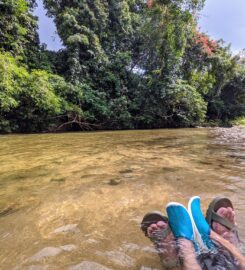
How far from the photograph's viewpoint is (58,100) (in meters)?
11.7

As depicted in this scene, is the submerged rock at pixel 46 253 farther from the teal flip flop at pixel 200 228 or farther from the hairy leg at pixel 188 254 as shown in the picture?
the teal flip flop at pixel 200 228

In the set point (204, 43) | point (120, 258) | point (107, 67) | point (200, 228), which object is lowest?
point (120, 258)

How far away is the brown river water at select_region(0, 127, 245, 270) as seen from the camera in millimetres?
1322

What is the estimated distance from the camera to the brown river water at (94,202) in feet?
4.34

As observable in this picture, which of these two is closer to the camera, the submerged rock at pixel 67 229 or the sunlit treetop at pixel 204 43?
the submerged rock at pixel 67 229

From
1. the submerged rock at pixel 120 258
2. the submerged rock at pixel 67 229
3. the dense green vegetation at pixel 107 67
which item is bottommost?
the submerged rock at pixel 120 258

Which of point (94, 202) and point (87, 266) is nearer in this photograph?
point (87, 266)

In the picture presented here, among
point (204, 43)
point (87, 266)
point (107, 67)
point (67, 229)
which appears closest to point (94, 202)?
point (67, 229)

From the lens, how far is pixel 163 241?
4.44 ft

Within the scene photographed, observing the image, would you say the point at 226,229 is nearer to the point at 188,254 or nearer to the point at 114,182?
the point at 188,254

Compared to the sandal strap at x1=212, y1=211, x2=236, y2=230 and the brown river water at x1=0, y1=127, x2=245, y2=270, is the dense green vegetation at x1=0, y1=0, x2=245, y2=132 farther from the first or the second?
the sandal strap at x1=212, y1=211, x2=236, y2=230

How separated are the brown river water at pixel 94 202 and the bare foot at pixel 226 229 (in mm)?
191

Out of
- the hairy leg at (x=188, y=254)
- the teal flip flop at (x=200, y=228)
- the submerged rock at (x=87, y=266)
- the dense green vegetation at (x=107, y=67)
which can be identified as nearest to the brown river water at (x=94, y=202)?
the submerged rock at (x=87, y=266)

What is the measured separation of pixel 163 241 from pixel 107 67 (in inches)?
574
